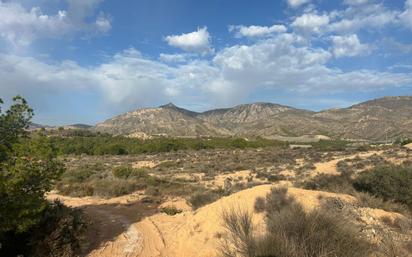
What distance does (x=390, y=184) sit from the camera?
1334 cm

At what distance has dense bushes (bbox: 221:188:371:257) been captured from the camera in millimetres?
6141

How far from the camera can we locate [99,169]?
107 feet

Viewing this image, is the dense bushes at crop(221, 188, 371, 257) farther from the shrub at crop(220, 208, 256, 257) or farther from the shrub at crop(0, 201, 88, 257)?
the shrub at crop(0, 201, 88, 257)

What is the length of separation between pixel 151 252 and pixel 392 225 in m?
6.73

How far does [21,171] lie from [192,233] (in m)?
5.34

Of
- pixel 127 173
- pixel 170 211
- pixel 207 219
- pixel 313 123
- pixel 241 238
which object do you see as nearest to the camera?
pixel 241 238

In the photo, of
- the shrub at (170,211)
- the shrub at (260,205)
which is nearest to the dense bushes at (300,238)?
the shrub at (260,205)

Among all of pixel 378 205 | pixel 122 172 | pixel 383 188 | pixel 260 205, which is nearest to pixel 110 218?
pixel 260 205

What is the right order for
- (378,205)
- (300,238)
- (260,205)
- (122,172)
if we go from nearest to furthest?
(300,238) < (260,205) < (378,205) < (122,172)

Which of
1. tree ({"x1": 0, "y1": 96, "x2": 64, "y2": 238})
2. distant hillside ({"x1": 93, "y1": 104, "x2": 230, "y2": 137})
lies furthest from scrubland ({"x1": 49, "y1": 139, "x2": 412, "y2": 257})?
distant hillside ({"x1": 93, "y1": 104, "x2": 230, "y2": 137})

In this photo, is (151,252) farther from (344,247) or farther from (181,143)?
(181,143)

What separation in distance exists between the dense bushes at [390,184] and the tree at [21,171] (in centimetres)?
1133

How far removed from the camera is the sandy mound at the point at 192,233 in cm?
1019

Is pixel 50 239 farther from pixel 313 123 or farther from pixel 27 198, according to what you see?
pixel 313 123
